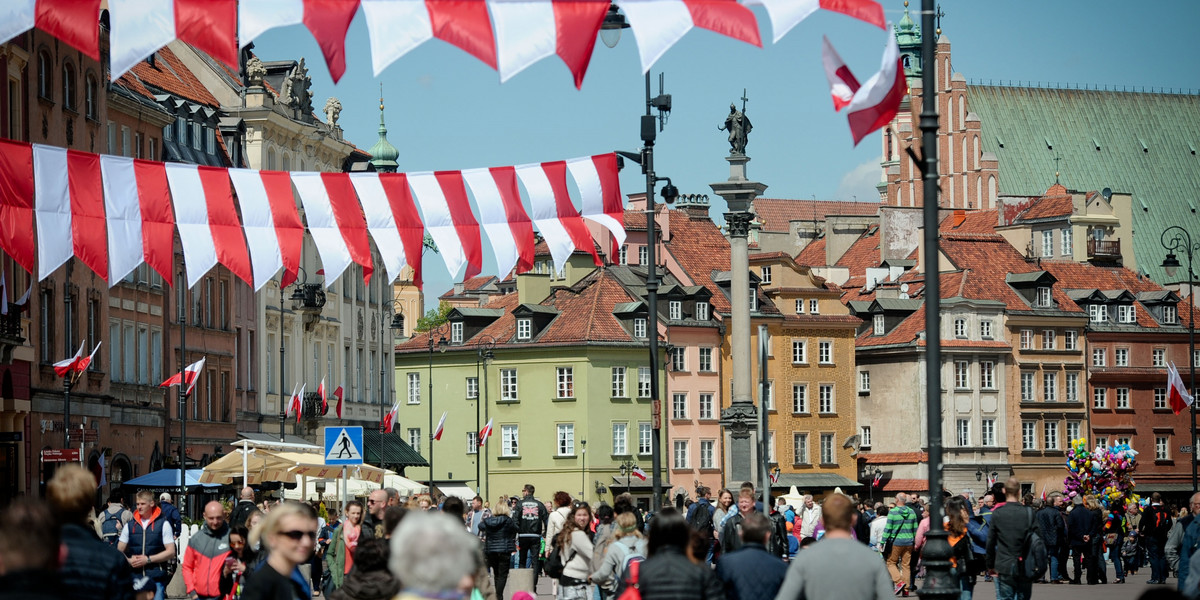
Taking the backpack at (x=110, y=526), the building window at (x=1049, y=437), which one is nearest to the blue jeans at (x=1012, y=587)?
the backpack at (x=110, y=526)

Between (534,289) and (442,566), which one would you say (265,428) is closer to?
(534,289)

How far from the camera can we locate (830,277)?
102000mm

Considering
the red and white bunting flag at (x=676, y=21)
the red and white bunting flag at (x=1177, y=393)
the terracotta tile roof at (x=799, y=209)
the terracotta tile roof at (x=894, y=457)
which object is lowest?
the terracotta tile roof at (x=894, y=457)

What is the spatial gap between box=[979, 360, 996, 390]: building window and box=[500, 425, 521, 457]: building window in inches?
860

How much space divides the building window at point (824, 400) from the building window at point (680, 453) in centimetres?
674

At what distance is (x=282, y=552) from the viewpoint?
9016 millimetres

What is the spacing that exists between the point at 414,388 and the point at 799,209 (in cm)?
5521

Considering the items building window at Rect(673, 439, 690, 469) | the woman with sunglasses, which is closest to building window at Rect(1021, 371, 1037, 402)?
building window at Rect(673, 439, 690, 469)

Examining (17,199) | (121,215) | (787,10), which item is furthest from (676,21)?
(17,199)

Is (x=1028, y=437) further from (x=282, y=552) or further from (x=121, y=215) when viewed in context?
(x=282, y=552)

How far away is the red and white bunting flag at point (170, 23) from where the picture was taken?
14.8 m

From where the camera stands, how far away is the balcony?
10481cm

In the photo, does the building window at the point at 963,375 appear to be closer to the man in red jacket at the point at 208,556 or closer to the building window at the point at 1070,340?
the building window at the point at 1070,340

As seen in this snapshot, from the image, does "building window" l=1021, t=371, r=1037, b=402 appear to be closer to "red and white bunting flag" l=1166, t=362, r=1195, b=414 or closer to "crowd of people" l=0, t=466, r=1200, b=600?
"red and white bunting flag" l=1166, t=362, r=1195, b=414
